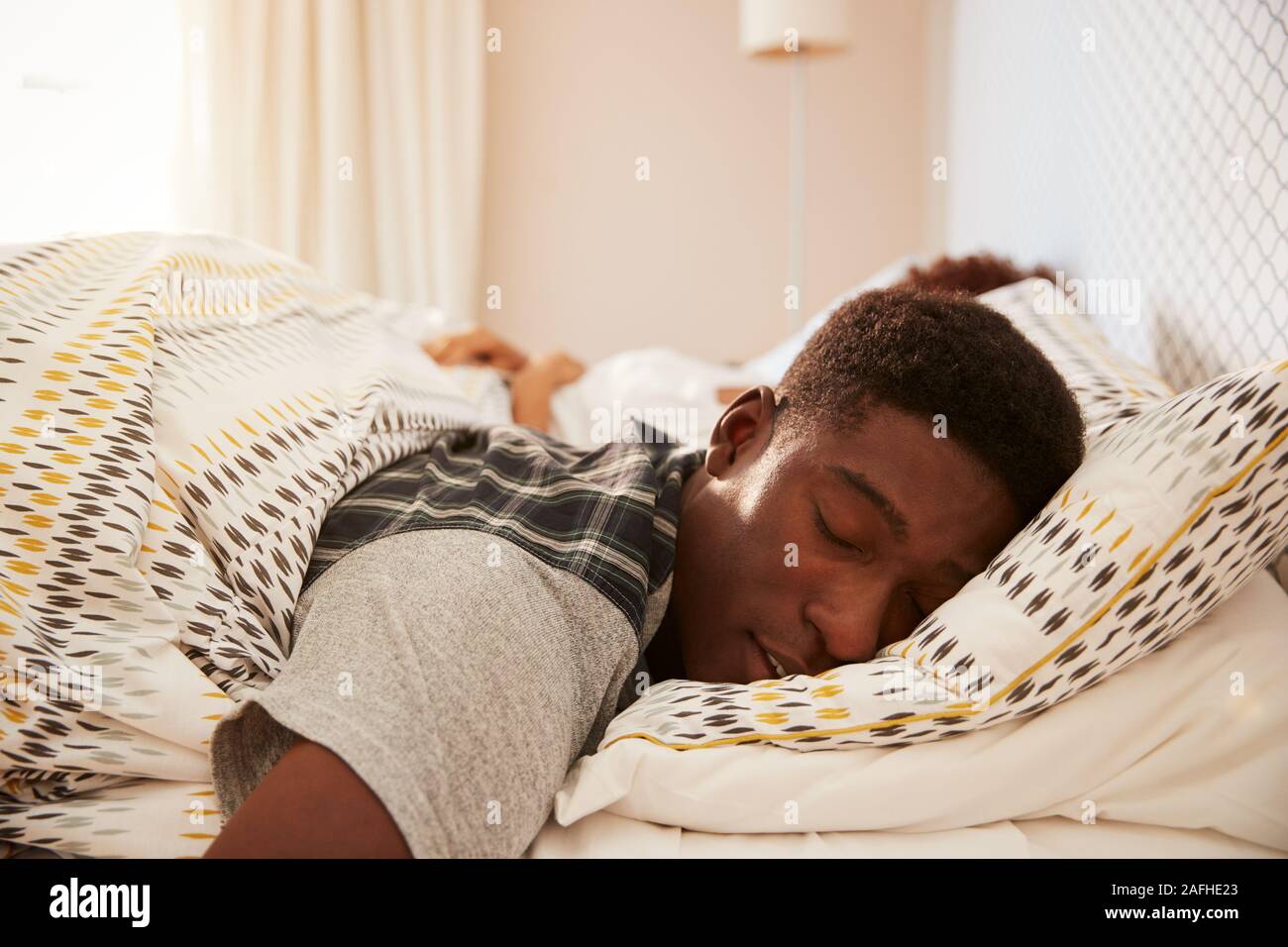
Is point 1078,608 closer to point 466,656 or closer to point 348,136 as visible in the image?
point 466,656

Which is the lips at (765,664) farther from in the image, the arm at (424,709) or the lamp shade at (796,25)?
the lamp shade at (796,25)

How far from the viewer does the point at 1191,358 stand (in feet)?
4.02

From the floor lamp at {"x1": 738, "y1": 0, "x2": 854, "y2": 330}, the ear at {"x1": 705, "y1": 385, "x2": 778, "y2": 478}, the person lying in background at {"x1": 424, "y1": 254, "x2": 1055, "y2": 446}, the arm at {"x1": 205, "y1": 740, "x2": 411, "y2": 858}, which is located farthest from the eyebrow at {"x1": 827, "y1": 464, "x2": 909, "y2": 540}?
the floor lamp at {"x1": 738, "y1": 0, "x2": 854, "y2": 330}

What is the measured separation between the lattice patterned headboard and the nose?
0.50 metres

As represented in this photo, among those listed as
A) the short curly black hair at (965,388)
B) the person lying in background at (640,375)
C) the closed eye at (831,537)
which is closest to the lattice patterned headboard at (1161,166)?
the person lying in background at (640,375)

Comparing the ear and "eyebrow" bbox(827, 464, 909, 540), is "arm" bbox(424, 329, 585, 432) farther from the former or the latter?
"eyebrow" bbox(827, 464, 909, 540)

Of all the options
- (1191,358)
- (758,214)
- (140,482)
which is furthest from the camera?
(758,214)

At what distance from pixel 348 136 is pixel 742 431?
252cm

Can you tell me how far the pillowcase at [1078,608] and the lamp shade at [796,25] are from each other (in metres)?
2.15

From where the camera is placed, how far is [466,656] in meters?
0.65

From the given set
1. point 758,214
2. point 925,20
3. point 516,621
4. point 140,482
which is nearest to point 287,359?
point 140,482
